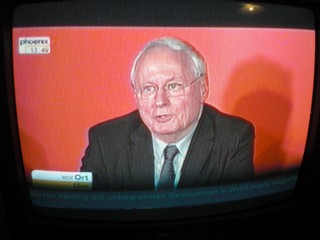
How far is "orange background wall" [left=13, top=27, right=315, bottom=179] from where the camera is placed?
0.97 metres

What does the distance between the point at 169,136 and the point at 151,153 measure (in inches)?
2.6

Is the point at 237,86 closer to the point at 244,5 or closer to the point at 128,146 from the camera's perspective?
the point at 244,5

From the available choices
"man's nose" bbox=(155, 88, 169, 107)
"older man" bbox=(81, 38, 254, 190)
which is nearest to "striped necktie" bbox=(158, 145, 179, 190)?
"older man" bbox=(81, 38, 254, 190)

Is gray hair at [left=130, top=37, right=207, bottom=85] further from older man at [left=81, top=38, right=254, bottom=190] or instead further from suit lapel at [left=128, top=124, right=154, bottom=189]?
suit lapel at [left=128, top=124, right=154, bottom=189]

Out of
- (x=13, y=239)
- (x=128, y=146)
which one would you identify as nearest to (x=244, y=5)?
(x=128, y=146)

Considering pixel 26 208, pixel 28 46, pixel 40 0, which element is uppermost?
pixel 40 0

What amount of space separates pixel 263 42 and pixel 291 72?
12cm

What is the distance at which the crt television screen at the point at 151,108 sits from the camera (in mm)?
975

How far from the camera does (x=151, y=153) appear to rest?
1041 millimetres

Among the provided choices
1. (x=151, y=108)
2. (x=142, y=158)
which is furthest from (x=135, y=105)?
(x=142, y=158)

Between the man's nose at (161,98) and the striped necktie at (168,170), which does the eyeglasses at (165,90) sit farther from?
the striped necktie at (168,170)

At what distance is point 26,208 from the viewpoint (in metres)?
1.08

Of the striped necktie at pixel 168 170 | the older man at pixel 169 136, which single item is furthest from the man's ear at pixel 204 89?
the striped necktie at pixel 168 170

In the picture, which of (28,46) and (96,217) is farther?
(96,217)
